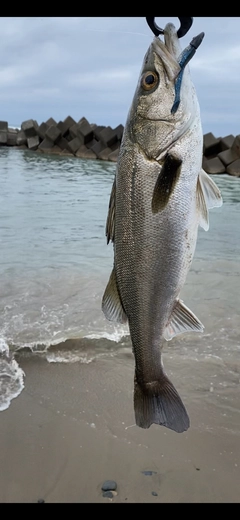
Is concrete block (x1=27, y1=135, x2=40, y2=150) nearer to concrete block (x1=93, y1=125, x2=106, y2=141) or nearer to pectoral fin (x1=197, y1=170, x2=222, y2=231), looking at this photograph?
concrete block (x1=93, y1=125, x2=106, y2=141)

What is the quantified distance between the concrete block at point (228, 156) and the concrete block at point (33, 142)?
730 inches

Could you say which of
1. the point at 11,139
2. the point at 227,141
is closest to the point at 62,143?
the point at 11,139

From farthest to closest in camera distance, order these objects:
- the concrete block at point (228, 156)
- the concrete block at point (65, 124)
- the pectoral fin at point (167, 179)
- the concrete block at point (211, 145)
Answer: the concrete block at point (65, 124) → the concrete block at point (211, 145) → the concrete block at point (228, 156) → the pectoral fin at point (167, 179)

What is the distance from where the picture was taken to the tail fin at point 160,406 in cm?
235

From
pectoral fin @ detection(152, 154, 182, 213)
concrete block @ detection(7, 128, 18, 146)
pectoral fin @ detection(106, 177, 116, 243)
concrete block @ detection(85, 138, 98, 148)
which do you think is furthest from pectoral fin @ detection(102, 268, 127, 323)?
concrete block @ detection(7, 128, 18, 146)

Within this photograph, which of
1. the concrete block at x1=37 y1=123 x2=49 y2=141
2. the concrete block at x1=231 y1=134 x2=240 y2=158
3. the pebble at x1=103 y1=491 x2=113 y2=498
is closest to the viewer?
the pebble at x1=103 y1=491 x2=113 y2=498

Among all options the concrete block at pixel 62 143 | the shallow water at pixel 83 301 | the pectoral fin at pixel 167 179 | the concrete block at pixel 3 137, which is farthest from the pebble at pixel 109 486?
the concrete block at pixel 3 137

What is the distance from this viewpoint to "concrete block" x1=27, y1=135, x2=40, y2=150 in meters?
42.0

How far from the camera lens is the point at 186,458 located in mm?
3607

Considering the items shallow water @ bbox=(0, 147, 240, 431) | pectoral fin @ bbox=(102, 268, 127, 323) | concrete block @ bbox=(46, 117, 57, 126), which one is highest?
pectoral fin @ bbox=(102, 268, 127, 323)

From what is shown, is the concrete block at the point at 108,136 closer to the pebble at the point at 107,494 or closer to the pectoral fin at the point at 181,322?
the pebble at the point at 107,494

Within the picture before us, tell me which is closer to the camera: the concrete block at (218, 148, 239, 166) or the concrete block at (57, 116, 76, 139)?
the concrete block at (218, 148, 239, 166)

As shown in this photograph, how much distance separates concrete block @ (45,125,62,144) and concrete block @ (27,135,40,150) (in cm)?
289
